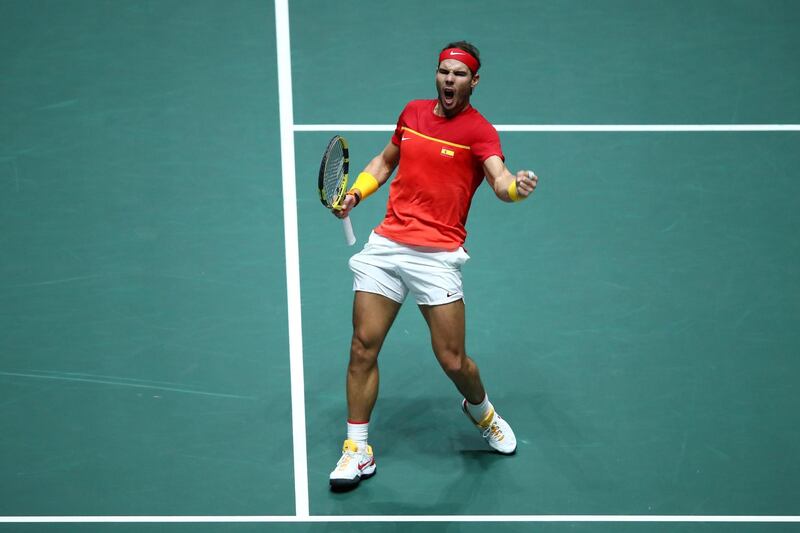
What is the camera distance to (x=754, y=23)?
985 cm

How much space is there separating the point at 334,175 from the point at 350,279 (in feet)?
5.66

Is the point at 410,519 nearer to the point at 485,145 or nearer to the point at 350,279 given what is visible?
the point at 485,145

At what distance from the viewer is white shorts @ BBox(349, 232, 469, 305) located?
252 inches

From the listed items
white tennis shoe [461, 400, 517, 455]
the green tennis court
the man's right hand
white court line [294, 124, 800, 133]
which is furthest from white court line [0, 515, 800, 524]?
white court line [294, 124, 800, 133]

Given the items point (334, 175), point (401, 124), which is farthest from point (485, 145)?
point (334, 175)

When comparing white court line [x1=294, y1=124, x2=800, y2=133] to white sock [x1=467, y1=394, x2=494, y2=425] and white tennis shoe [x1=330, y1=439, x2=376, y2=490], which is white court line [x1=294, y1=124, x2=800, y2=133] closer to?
white sock [x1=467, y1=394, x2=494, y2=425]

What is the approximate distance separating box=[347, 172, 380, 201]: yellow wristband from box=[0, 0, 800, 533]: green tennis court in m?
1.39

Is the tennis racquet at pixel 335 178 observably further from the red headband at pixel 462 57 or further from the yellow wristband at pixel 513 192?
the yellow wristband at pixel 513 192

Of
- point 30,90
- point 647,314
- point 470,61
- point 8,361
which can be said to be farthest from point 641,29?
point 8,361

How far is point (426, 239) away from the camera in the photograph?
6.40m

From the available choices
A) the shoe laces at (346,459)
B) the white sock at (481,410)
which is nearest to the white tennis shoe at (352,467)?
the shoe laces at (346,459)

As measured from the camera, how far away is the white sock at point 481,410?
6.72 meters

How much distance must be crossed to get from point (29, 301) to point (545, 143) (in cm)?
414

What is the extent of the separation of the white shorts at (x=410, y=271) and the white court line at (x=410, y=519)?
1242 mm
